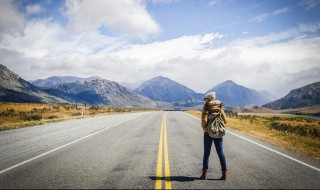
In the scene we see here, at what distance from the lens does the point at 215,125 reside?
6516 millimetres

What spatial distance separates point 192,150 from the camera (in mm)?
9961

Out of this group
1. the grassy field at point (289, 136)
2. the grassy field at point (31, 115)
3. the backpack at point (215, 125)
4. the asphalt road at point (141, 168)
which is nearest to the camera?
the asphalt road at point (141, 168)

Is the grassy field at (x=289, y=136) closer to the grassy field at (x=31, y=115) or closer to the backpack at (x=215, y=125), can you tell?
the backpack at (x=215, y=125)

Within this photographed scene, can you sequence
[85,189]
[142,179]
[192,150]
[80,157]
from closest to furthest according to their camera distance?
[85,189] < [142,179] < [80,157] < [192,150]

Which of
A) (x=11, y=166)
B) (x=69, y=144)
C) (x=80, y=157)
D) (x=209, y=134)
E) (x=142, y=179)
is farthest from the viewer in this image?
(x=69, y=144)

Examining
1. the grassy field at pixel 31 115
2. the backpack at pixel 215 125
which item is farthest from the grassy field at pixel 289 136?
the grassy field at pixel 31 115

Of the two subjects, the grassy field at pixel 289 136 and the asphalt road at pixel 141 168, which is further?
the grassy field at pixel 289 136

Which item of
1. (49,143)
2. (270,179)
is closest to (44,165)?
(49,143)

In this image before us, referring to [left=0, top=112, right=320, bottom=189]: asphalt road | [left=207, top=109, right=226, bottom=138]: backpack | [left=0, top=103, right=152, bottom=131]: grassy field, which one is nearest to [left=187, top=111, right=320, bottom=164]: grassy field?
[left=0, top=112, right=320, bottom=189]: asphalt road

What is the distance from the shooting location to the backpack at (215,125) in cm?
647

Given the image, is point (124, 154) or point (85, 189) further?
point (124, 154)

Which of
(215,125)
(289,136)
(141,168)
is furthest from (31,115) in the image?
(215,125)

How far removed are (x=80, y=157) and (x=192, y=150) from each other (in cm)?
417

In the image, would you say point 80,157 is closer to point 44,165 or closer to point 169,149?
point 44,165
